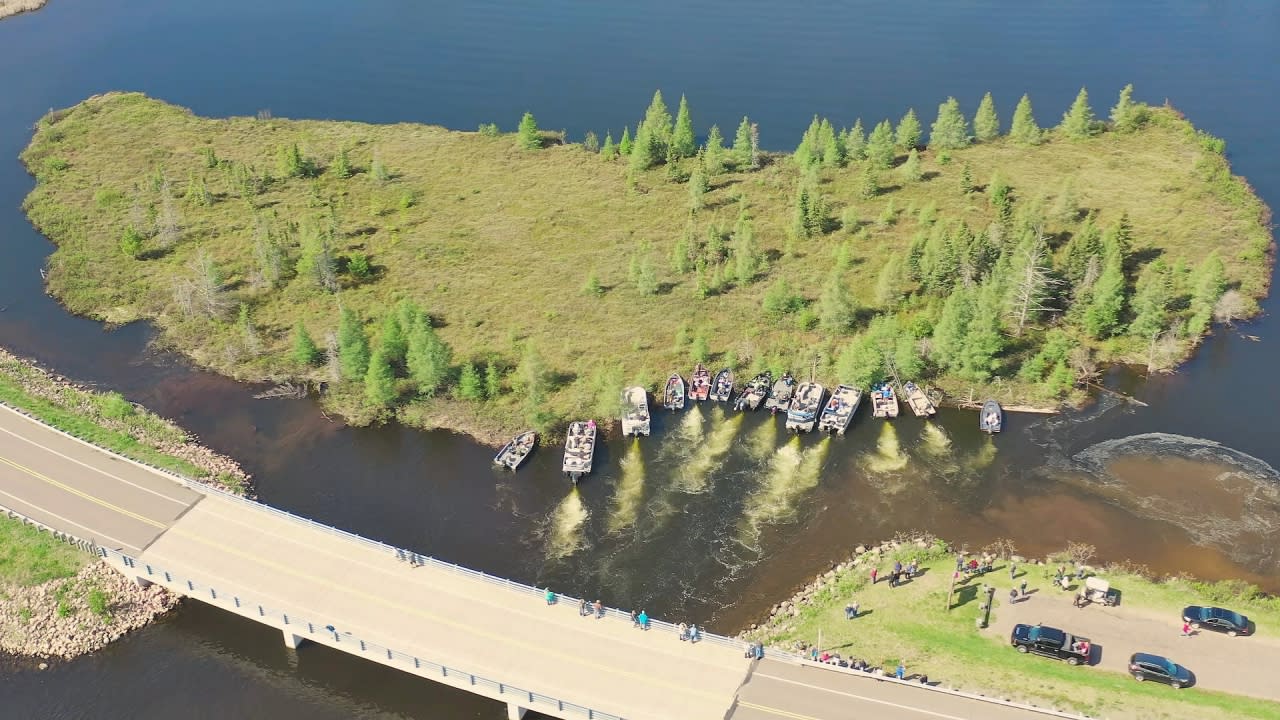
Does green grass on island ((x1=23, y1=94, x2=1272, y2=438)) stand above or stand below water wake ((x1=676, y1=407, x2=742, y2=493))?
above

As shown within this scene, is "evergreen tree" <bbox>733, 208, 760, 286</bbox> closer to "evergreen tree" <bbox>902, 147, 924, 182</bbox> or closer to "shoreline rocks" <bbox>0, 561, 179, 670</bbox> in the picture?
"evergreen tree" <bbox>902, 147, 924, 182</bbox>

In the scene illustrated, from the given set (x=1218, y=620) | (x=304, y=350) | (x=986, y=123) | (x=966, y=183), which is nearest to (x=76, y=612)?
(x=304, y=350)

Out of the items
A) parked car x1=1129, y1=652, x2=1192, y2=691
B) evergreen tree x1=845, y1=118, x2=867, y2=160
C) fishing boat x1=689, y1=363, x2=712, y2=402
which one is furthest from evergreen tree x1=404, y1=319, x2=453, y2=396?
evergreen tree x1=845, y1=118, x2=867, y2=160

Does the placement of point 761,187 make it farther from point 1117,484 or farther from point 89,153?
point 89,153

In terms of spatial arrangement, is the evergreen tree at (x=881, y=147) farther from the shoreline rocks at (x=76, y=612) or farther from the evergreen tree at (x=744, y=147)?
the shoreline rocks at (x=76, y=612)

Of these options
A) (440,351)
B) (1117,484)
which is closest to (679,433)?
(440,351)

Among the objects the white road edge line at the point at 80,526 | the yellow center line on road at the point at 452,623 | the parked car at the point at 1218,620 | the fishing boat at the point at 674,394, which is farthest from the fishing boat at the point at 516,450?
the parked car at the point at 1218,620
